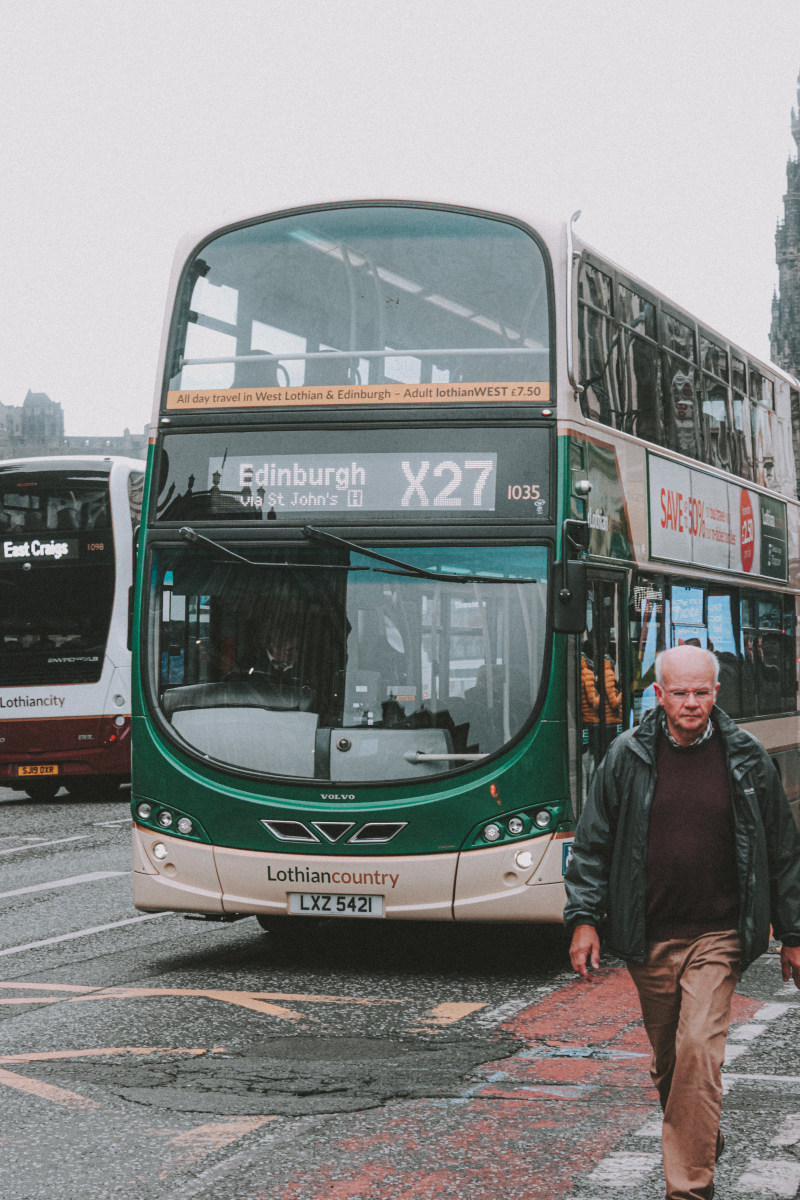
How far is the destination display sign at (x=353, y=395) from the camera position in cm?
862

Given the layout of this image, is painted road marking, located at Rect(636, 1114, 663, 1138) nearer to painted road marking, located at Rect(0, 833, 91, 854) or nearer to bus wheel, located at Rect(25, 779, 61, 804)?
painted road marking, located at Rect(0, 833, 91, 854)

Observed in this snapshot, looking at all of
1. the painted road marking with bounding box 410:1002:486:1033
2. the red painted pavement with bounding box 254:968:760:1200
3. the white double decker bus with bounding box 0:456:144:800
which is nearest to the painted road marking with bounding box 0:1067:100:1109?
the red painted pavement with bounding box 254:968:760:1200

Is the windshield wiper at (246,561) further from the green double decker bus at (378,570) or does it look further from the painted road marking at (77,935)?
the painted road marking at (77,935)

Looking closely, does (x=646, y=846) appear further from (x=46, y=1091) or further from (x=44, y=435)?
(x=44, y=435)

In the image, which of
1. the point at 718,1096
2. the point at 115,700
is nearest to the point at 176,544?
the point at 718,1096

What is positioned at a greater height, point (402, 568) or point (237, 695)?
point (402, 568)

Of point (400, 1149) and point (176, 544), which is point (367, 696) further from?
point (400, 1149)

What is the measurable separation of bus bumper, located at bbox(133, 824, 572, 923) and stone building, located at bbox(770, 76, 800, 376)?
307ft

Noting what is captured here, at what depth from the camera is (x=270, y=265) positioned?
9289 mm

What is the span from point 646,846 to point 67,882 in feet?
29.5

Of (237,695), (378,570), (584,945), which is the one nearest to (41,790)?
(237,695)

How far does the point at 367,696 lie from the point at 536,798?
39.6 inches

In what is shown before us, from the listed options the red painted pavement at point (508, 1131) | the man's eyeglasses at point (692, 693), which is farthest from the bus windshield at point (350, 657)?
the man's eyeglasses at point (692, 693)

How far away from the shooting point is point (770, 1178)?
4.73 meters
